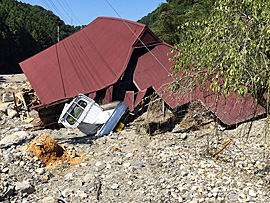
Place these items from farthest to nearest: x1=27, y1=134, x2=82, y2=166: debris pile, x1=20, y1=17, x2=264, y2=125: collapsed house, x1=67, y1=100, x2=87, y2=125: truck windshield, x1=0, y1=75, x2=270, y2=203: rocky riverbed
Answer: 1. x1=20, y1=17, x2=264, y2=125: collapsed house
2. x1=67, y1=100, x2=87, y2=125: truck windshield
3. x1=27, y1=134, x2=82, y2=166: debris pile
4. x1=0, y1=75, x2=270, y2=203: rocky riverbed

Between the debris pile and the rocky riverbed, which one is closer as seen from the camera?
the rocky riverbed

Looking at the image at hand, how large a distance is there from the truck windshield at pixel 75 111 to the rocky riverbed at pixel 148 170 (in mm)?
803

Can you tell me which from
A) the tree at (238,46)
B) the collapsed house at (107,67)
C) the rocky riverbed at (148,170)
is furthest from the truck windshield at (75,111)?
the tree at (238,46)

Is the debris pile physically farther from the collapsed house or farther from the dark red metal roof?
the dark red metal roof

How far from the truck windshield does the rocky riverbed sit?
0.80 metres

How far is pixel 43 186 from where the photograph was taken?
4703 mm

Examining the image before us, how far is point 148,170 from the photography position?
474 centimetres

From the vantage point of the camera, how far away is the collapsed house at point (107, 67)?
7809 mm

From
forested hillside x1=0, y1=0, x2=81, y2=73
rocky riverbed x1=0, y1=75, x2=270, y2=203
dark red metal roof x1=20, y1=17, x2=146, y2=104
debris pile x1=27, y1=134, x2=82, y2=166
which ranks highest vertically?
forested hillside x1=0, y1=0, x2=81, y2=73

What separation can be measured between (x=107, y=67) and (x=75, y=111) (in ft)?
7.30

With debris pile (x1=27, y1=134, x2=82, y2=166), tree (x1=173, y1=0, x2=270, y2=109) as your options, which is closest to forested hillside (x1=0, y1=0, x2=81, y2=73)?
debris pile (x1=27, y1=134, x2=82, y2=166)

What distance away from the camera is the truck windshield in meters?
6.88

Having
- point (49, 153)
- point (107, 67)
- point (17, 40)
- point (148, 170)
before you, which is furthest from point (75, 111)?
point (17, 40)

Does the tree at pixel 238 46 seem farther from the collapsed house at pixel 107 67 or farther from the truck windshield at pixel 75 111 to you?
the truck windshield at pixel 75 111
